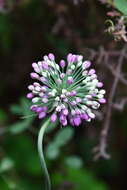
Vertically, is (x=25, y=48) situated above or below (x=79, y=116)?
above

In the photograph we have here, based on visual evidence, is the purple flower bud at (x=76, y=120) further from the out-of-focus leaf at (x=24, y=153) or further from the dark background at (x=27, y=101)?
the out-of-focus leaf at (x=24, y=153)

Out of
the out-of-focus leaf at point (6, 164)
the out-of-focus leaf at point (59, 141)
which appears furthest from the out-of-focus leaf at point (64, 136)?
the out-of-focus leaf at point (6, 164)

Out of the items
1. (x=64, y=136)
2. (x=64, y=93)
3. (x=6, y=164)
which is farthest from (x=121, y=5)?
(x=6, y=164)

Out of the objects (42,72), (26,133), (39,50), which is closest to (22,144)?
(26,133)

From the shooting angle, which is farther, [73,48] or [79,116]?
[73,48]

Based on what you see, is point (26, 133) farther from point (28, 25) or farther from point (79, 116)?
point (79, 116)

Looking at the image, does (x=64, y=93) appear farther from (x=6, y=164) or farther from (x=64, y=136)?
(x=6, y=164)

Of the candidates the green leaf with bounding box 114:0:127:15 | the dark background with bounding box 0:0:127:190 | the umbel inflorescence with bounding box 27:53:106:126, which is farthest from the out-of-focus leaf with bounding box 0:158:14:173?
the green leaf with bounding box 114:0:127:15

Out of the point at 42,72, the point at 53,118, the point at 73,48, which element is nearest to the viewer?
the point at 53,118
